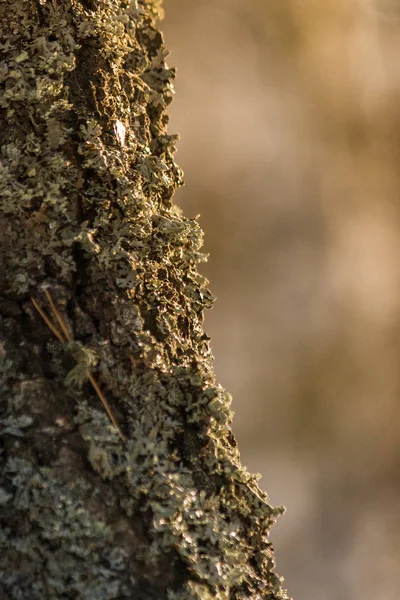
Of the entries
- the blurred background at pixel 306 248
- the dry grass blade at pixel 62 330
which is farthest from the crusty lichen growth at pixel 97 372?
the blurred background at pixel 306 248

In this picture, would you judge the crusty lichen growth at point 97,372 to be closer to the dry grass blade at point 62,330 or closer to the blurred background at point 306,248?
the dry grass blade at point 62,330

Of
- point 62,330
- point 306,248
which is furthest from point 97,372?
point 306,248

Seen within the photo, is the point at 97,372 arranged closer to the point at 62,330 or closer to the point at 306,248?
the point at 62,330

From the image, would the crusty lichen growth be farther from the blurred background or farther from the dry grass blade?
the blurred background

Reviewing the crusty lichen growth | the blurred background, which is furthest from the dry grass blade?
the blurred background

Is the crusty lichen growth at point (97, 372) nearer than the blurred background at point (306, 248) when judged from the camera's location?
Yes
